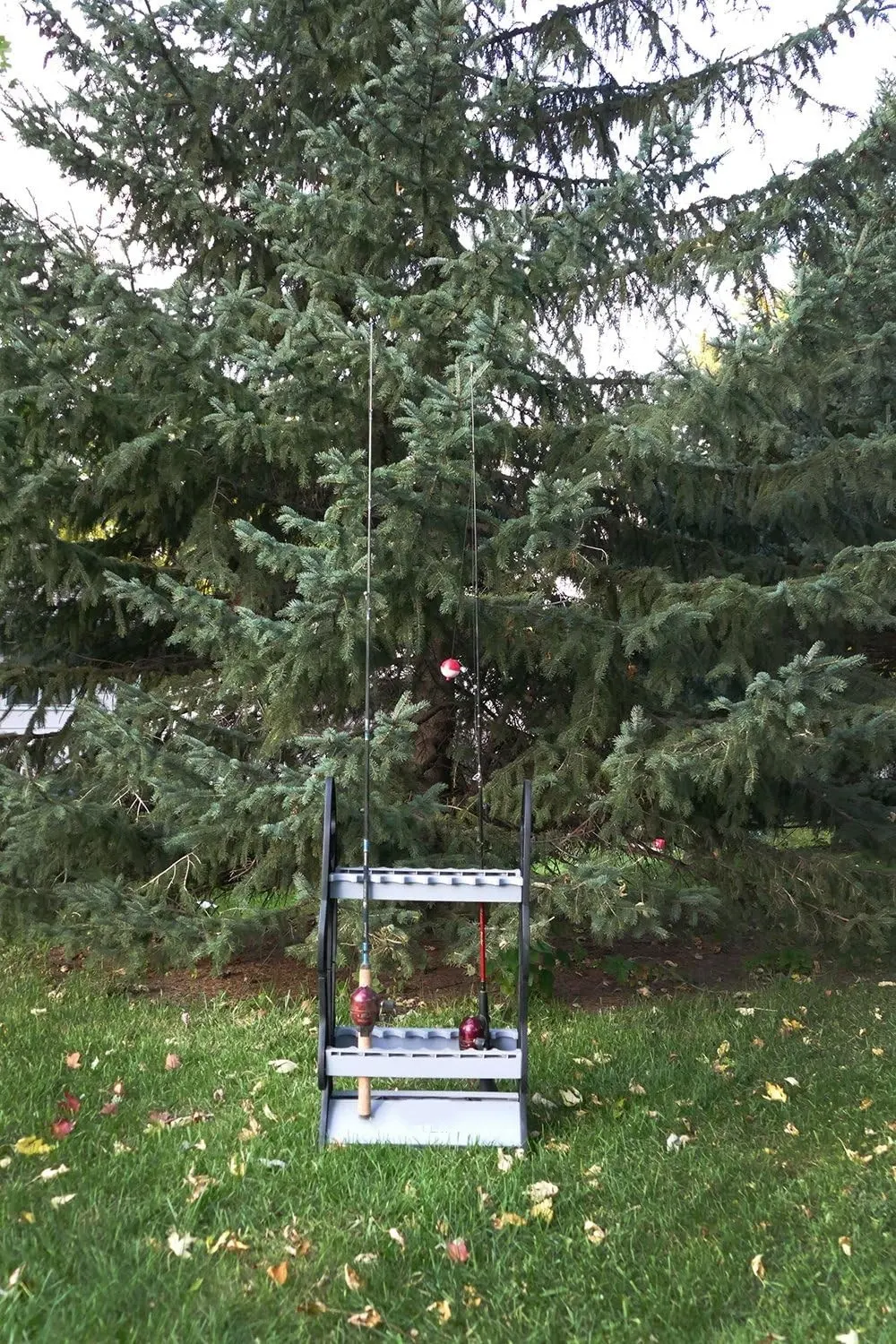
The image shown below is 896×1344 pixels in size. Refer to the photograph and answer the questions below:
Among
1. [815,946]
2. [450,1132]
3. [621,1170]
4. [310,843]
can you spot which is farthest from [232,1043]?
[815,946]

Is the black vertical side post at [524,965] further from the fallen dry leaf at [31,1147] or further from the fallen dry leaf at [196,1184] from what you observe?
the fallen dry leaf at [31,1147]

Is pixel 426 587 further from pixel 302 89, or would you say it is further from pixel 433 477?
pixel 302 89

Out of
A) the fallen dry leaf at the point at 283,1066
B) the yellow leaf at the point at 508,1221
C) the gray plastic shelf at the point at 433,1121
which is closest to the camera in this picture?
the yellow leaf at the point at 508,1221

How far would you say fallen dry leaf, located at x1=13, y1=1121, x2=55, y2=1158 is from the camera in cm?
347

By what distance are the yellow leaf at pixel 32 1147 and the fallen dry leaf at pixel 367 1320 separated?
1385mm

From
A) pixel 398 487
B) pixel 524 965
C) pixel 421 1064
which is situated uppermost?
pixel 398 487

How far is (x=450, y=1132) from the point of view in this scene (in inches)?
142

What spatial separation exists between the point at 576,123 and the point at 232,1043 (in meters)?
6.11

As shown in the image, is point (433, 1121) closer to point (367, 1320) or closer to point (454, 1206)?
point (454, 1206)

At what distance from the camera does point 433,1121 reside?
11.9 ft

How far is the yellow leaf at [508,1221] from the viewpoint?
3.12 metres

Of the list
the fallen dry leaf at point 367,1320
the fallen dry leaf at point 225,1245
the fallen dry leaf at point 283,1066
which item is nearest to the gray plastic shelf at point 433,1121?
the fallen dry leaf at point 225,1245

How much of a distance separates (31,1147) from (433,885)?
1.59 meters

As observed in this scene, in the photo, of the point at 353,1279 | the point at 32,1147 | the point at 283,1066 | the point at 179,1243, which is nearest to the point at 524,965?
the point at 353,1279
